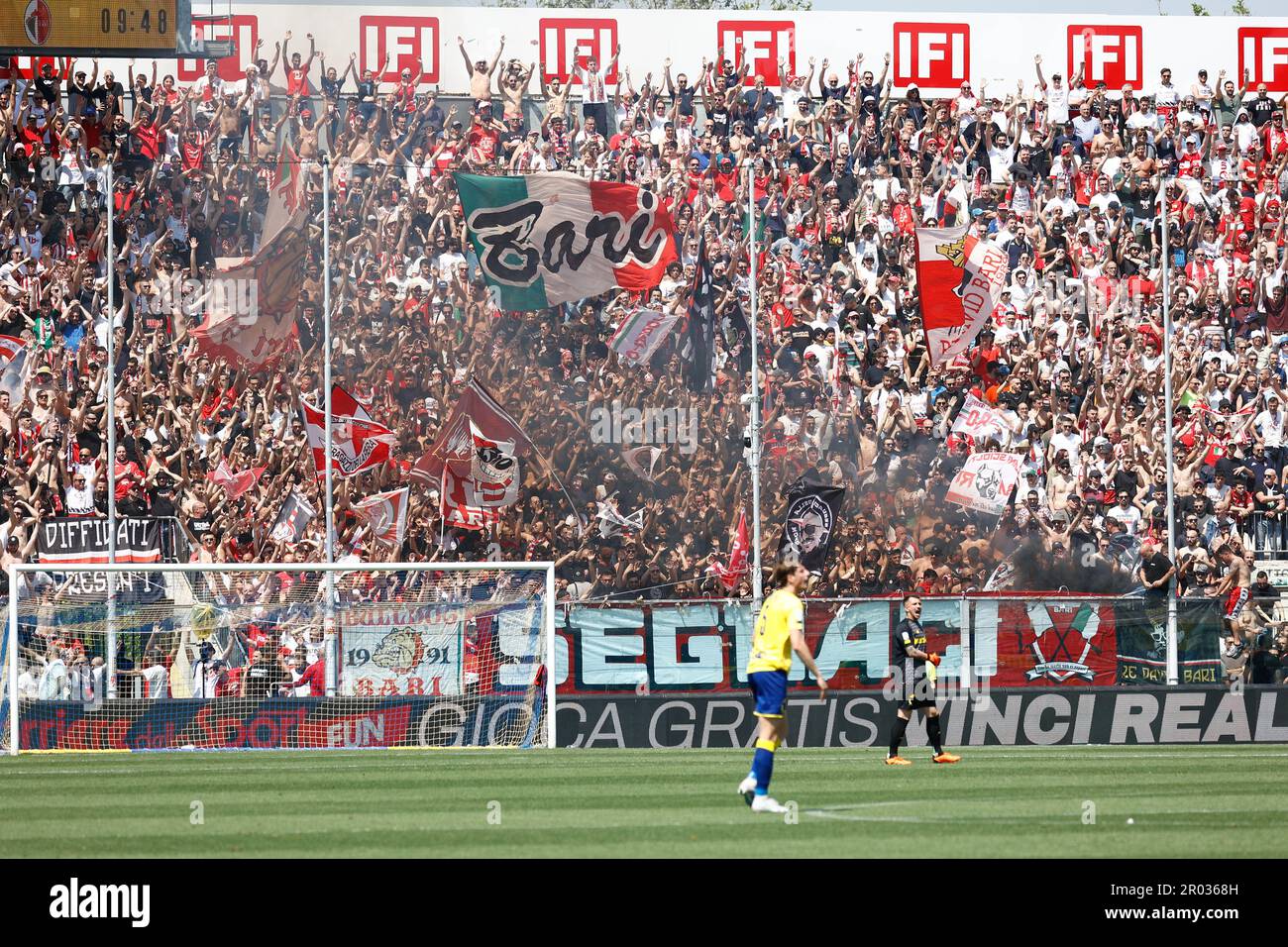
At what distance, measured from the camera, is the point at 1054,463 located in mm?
30016

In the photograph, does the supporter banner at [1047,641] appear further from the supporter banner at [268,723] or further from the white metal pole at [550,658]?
the supporter banner at [268,723]

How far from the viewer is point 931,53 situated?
37.0 meters

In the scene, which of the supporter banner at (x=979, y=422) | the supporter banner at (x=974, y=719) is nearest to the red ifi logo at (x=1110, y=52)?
the supporter banner at (x=979, y=422)

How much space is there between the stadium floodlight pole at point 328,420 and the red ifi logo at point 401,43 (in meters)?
4.98

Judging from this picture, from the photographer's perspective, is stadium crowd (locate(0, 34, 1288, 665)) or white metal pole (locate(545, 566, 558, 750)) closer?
white metal pole (locate(545, 566, 558, 750))

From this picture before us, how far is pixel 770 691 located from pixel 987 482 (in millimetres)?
16360

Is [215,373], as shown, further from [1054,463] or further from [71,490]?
[1054,463]

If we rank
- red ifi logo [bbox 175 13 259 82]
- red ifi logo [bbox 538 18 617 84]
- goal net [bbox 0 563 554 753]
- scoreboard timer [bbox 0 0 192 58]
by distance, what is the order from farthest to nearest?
red ifi logo [bbox 538 18 617 84], red ifi logo [bbox 175 13 259 82], scoreboard timer [bbox 0 0 192 58], goal net [bbox 0 563 554 753]

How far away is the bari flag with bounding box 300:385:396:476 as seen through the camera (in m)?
28.1

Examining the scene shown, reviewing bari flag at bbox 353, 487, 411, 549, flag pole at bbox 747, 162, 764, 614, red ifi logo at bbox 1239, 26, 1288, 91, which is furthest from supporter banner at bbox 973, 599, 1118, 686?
red ifi logo at bbox 1239, 26, 1288, 91

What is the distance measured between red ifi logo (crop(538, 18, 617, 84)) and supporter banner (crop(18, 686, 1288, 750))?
640 inches

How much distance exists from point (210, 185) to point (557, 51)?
844cm

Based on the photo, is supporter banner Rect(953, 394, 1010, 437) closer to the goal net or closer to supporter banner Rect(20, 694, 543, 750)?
the goal net

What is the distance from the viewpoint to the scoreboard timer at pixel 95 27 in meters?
26.7
